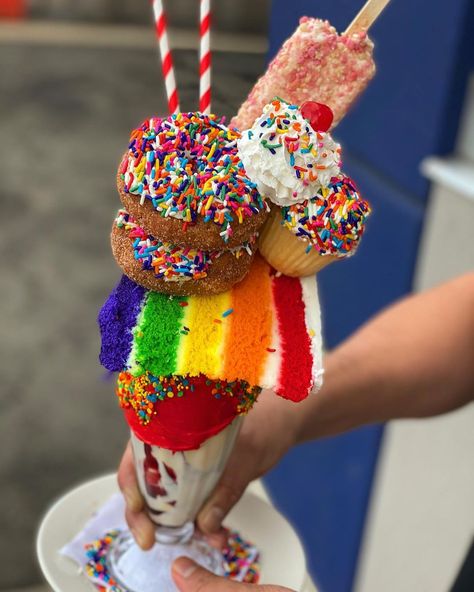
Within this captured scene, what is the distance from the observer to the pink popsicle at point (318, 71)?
0.65 meters

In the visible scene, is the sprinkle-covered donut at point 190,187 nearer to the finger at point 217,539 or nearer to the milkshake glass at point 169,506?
the milkshake glass at point 169,506

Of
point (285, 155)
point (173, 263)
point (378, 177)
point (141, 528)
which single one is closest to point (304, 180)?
point (285, 155)

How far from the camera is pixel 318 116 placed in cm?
62

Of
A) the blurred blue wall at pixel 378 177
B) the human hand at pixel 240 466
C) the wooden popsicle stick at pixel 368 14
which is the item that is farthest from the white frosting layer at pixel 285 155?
the blurred blue wall at pixel 378 177

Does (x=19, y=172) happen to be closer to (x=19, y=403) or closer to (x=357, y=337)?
(x=19, y=403)

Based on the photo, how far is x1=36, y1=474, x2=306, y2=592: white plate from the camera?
0.81 m

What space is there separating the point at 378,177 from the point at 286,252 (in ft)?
3.10

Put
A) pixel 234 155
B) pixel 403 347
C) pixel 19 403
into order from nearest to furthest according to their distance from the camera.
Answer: pixel 234 155 < pixel 403 347 < pixel 19 403

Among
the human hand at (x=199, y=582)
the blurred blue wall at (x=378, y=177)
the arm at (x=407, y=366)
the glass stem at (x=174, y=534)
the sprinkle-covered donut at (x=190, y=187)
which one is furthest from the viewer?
the blurred blue wall at (x=378, y=177)

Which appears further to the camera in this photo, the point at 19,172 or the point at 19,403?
the point at 19,172

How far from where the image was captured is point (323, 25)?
66cm

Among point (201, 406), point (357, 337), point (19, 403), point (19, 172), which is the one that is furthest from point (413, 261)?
point (19, 172)

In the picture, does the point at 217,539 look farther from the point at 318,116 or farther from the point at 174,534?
the point at 318,116

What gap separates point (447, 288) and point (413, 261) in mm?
375
